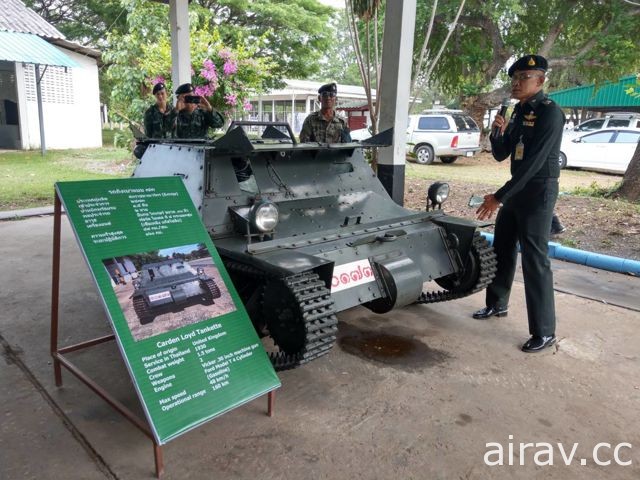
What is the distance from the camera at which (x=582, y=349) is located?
4051 millimetres

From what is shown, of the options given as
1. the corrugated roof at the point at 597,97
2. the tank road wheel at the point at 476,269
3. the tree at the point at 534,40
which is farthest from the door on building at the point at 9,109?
the corrugated roof at the point at 597,97

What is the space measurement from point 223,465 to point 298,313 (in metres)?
0.85

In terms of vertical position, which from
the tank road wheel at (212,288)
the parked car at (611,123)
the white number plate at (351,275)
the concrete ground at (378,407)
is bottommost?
the concrete ground at (378,407)

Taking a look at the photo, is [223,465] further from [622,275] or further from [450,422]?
[622,275]

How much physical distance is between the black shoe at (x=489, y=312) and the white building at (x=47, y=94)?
47.3 ft

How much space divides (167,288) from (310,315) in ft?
2.54

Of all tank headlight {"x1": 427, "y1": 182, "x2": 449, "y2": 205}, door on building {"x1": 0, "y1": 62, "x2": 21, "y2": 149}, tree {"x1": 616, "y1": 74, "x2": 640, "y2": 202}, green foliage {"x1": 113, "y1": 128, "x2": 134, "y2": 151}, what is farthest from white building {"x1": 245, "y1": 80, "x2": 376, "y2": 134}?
tank headlight {"x1": 427, "y1": 182, "x2": 449, "y2": 205}

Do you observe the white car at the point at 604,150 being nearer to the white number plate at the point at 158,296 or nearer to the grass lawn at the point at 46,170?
the grass lawn at the point at 46,170

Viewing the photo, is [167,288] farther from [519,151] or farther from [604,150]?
[604,150]

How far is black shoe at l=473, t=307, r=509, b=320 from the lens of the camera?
183 inches

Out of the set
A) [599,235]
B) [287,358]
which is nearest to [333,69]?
[599,235]

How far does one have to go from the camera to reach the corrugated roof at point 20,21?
15108 mm

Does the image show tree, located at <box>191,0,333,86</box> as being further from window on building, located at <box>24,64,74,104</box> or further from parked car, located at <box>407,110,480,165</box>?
window on building, located at <box>24,64,74,104</box>

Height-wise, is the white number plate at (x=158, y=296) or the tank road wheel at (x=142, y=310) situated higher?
the white number plate at (x=158, y=296)
